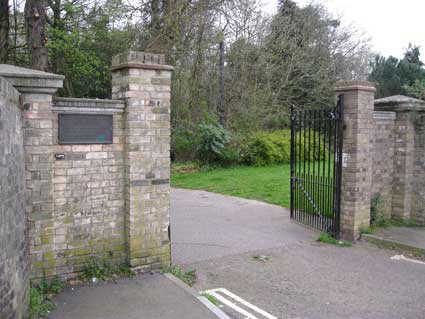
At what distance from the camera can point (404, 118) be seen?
8.33 metres

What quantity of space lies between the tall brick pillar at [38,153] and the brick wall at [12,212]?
0.87ft

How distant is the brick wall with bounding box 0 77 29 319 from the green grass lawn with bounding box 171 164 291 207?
773cm

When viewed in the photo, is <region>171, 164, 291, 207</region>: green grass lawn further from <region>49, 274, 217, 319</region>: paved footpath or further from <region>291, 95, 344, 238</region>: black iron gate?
<region>49, 274, 217, 319</region>: paved footpath

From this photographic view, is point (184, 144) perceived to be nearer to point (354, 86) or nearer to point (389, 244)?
point (354, 86)

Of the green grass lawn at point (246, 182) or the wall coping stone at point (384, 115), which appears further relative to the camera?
the green grass lawn at point (246, 182)

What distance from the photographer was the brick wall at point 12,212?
10.3ft

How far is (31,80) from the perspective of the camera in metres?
4.41

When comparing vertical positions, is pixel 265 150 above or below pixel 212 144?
Answer: below

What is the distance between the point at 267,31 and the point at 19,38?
1201 centimetres

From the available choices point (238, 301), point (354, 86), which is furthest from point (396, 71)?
point (238, 301)

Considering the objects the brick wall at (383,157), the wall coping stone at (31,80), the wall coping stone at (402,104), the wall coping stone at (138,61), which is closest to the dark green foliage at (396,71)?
the wall coping stone at (402,104)

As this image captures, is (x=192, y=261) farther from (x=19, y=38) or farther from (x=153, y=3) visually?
(x=19, y=38)

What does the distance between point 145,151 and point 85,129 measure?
78 cm

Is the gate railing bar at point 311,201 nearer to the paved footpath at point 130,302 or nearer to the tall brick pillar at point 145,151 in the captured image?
the tall brick pillar at point 145,151
